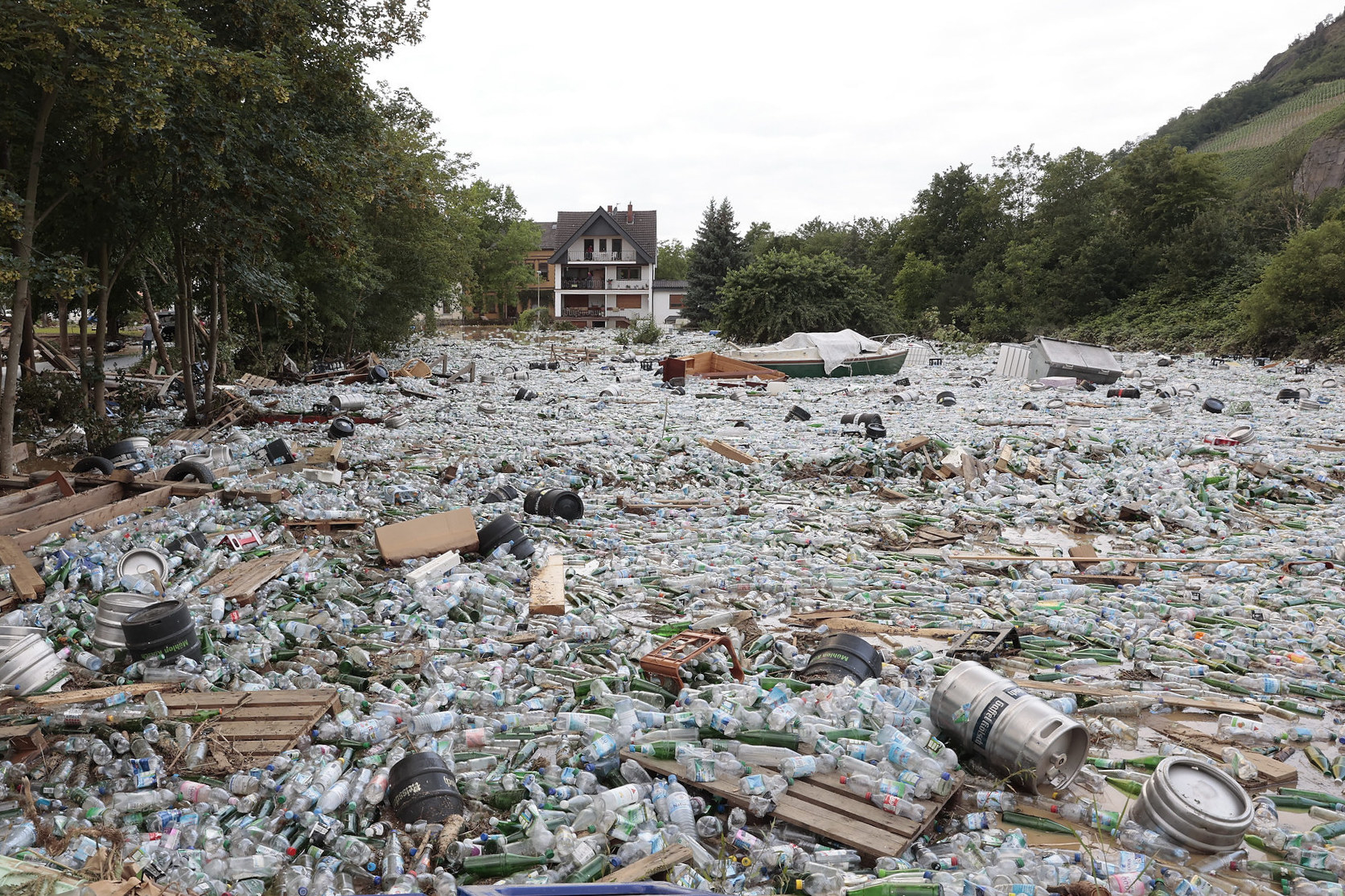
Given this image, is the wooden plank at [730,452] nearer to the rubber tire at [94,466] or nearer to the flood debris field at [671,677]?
the flood debris field at [671,677]

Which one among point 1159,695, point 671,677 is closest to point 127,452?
point 671,677

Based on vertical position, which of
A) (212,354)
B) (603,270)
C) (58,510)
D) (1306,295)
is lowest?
(58,510)

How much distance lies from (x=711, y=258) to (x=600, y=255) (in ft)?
37.0

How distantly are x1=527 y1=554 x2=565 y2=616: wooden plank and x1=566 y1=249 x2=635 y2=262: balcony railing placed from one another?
56919 millimetres

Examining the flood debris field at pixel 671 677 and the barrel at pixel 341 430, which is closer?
the flood debris field at pixel 671 677

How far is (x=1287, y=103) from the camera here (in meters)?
84.7

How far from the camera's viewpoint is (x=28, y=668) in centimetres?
393

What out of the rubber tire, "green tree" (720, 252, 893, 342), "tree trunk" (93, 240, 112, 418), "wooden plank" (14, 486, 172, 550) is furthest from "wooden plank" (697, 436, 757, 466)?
"green tree" (720, 252, 893, 342)

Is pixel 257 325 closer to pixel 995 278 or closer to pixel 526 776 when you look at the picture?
pixel 526 776

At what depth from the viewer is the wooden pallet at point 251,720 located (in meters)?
3.46

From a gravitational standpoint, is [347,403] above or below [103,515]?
above

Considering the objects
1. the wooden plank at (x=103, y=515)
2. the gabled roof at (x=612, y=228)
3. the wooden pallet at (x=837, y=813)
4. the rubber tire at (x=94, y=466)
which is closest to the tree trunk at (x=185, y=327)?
the rubber tire at (x=94, y=466)

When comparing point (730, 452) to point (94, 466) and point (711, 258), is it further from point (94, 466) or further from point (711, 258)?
point (711, 258)

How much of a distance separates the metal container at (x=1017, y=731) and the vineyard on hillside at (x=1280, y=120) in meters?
87.4
